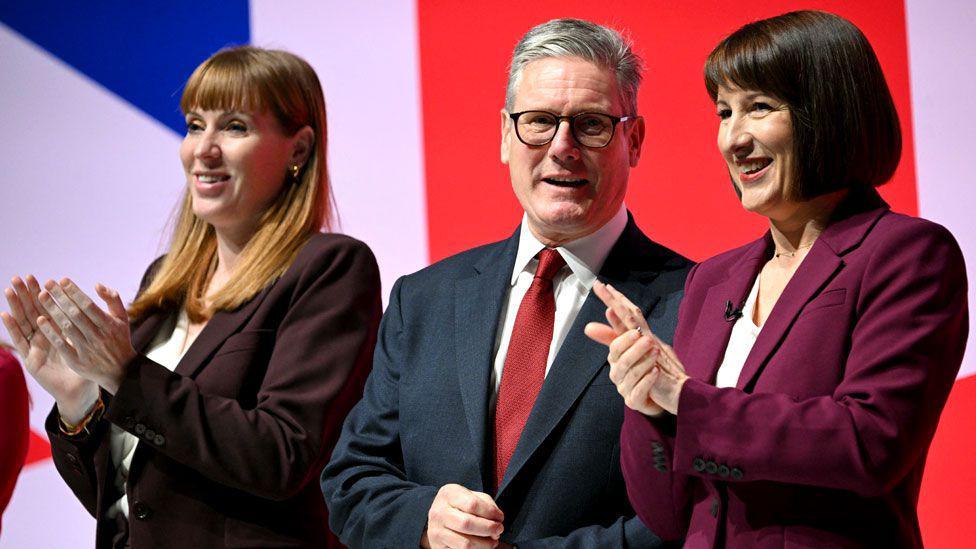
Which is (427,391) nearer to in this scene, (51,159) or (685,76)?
(685,76)

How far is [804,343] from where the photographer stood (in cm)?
190

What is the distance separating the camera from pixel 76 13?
4242mm

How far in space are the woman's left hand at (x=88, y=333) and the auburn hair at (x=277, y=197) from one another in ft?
1.02

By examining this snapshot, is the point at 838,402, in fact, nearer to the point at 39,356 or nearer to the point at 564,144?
the point at 564,144

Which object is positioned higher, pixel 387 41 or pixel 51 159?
pixel 387 41

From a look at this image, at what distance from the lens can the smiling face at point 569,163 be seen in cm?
251

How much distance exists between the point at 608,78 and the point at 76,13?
2.42 m

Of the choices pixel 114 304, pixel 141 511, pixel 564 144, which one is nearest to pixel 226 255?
pixel 114 304

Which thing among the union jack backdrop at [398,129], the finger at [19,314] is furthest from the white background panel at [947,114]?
the finger at [19,314]

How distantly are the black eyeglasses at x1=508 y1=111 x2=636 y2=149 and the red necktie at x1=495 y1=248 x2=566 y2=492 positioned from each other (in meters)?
0.24

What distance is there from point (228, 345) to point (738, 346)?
129 centimetres

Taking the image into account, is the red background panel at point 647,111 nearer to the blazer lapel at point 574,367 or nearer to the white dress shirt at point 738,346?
the blazer lapel at point 574,367

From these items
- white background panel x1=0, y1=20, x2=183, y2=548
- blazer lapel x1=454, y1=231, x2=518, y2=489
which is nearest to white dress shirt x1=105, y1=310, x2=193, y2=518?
blazer lapel x1=454, y1=231, x2=518, y2=489

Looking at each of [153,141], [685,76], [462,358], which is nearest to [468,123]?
[685,76]
